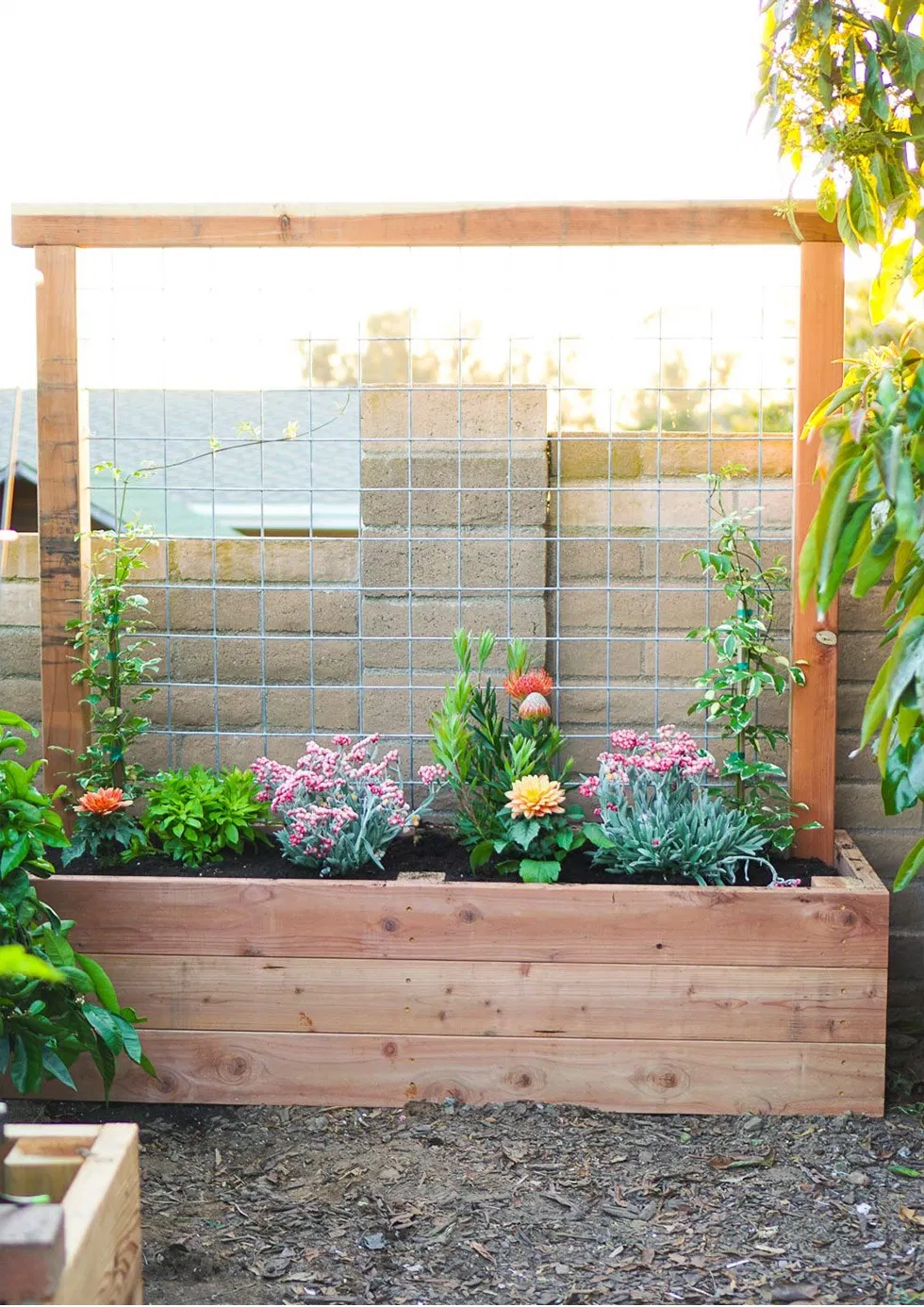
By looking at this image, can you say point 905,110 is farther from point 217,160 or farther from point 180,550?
point 217,160

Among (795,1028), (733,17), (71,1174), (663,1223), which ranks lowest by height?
(663,1223)

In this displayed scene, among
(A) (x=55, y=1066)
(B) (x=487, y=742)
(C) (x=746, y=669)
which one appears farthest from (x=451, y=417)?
(A) (x=55, y=1066)

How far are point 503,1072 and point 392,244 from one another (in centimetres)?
173

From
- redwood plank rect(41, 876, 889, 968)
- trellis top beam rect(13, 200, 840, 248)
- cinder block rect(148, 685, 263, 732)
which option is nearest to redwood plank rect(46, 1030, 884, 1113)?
redwood plank rect(41, 876, 889, 968)

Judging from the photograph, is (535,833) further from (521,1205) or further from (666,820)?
(521,1205)

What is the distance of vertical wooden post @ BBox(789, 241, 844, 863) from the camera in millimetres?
2375

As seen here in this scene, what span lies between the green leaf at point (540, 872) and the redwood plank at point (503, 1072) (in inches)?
11.9

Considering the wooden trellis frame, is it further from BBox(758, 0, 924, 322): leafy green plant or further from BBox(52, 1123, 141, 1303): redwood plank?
BBox(52, 1123, 141, 1303): redwood plank

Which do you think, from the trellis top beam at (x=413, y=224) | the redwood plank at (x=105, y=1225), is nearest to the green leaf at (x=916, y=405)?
the trellis top beam at (x=413, y=224)

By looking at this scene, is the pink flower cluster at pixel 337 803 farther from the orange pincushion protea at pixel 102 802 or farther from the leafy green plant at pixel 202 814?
the orange pincushion protea at pixel 102 802

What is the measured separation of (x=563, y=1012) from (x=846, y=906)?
22.6 inches

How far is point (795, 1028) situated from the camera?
2.18 meters

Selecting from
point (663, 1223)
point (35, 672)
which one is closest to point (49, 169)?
point (35, 672)

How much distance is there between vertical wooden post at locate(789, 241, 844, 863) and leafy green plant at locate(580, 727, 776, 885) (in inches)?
7.1
